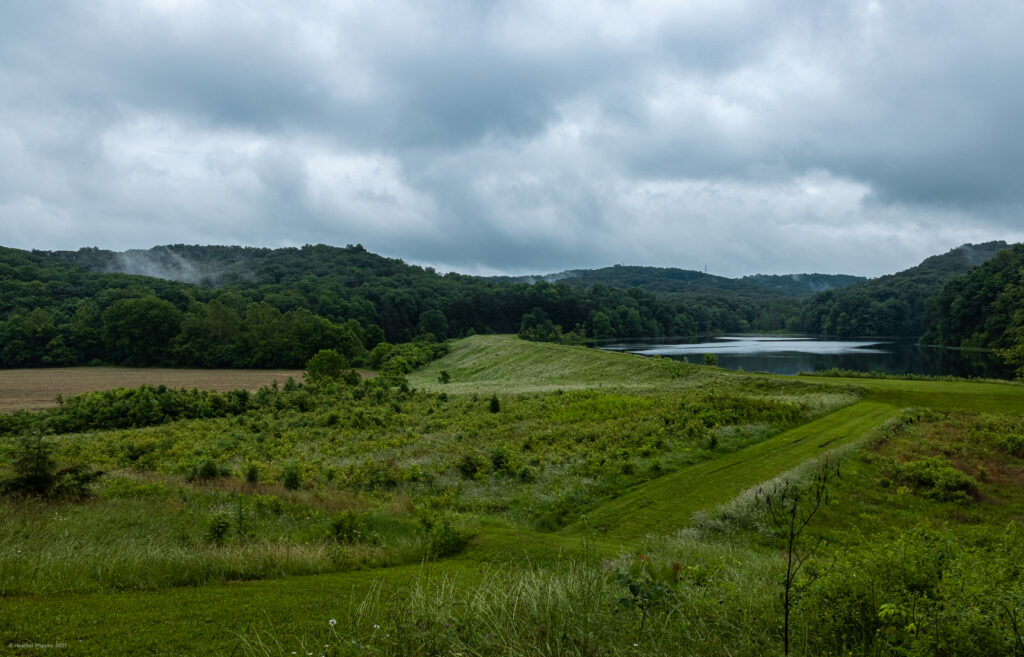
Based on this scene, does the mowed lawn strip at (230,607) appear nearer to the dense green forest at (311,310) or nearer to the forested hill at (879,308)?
the dense green forest at (311,310)

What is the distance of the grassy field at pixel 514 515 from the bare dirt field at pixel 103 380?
32.7m

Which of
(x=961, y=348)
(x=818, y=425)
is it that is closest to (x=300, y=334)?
(x=818, y=425)

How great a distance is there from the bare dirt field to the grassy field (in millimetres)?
32681

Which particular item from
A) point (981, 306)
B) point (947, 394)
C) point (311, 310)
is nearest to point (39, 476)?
point (947, 394)

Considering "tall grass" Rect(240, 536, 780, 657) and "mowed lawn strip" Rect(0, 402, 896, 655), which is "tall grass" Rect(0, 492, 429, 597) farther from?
"tall grass" Rect(240, 536, 780, 657)

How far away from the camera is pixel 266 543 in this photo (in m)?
9.14

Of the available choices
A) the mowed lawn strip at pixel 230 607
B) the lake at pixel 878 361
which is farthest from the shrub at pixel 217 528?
the lake at pixel 878 361

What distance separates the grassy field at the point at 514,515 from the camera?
16.5 ft

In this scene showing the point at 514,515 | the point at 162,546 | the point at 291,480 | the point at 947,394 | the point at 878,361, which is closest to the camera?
the point at 162,546

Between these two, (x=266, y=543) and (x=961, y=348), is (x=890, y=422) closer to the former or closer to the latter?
(x=266, y=543)

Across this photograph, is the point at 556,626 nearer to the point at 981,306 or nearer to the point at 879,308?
the point at 981,306

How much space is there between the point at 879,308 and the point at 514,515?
153474mm

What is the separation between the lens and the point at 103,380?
226 feet

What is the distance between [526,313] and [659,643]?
13230 centimetres
